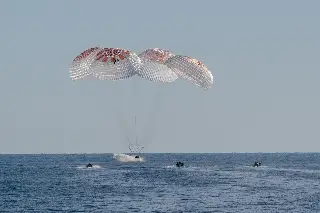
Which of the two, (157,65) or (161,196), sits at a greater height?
(157,65)

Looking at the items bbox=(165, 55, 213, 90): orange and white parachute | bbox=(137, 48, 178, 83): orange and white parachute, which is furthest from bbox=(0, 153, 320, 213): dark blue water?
bbox=(165, 55, 213, 90): orange and white parachute

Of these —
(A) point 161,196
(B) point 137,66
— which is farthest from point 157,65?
(A) point 161,196

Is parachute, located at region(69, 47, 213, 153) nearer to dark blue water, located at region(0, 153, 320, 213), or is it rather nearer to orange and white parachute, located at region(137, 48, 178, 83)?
orange and white parachute, located at region(137, 48, 178, 83)

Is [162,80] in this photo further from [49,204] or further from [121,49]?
[49,204]

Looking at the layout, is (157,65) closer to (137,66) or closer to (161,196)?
(137,66)

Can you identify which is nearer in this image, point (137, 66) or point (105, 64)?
point (137, 66)

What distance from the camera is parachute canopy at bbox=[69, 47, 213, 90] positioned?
1907 inches

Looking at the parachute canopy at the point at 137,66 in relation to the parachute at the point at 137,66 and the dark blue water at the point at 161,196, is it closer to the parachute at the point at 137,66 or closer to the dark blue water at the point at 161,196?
the parachute at the point at 137,66

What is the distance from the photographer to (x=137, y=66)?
48.4m

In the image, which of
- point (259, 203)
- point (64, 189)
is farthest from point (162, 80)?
point (64, 189)

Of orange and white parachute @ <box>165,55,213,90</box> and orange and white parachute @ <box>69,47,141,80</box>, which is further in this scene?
orange and white parachute @ <box>69,47,141,80</box>

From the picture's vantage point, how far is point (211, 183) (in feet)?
266

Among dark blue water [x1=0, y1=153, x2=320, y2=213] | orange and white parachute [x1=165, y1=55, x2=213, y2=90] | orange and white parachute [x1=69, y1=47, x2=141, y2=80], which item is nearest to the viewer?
orange and white parachute [x1=165, y1=55, x2=213, y2=90]

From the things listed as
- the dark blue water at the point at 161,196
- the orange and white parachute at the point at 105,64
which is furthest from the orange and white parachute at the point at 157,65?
the dark blue water at the point at 161,196
